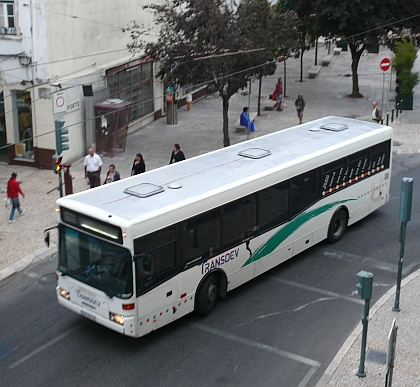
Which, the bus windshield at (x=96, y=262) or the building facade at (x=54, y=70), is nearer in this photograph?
the bus windshield at (x=96, y=262)

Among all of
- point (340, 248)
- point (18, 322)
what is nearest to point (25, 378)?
point (18, 322)

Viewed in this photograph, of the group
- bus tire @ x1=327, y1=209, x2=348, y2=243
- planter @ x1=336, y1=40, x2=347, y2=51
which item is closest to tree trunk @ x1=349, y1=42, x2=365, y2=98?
planter @ x1=336, y1=40, x2=347, y2=51

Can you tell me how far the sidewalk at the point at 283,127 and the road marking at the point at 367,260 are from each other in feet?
2.20

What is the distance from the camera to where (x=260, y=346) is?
1203 centimetres

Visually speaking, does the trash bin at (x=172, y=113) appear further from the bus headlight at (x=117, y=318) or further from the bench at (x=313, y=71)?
the bus headlight at (x=117, y=318)

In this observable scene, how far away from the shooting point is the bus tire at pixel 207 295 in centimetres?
1278

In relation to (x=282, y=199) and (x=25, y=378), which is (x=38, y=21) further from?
(x=25, y=378)

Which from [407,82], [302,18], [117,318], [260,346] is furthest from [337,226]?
[302,18]

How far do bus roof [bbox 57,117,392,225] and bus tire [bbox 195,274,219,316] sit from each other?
1.65 metres

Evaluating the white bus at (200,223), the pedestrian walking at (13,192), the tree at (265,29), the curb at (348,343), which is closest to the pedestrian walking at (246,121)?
the tree at (265,29)

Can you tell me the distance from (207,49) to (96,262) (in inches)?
547

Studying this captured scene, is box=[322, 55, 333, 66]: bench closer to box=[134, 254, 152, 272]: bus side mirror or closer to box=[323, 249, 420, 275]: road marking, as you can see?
box=[323, 249, 420, 275]: road marking

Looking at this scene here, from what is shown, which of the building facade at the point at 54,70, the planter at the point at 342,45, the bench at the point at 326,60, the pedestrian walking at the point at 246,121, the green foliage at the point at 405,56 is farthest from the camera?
the bench at the point at 326,60

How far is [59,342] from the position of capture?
476 inches
